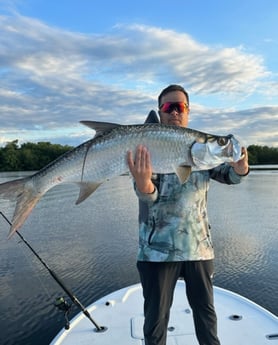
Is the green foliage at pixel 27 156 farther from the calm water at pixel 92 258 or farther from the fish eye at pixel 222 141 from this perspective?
the fish eye at pixel 222 141

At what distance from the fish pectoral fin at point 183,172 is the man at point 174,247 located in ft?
0.66

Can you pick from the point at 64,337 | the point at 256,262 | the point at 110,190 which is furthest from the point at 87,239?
the point at 110,190

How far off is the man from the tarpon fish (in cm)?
13

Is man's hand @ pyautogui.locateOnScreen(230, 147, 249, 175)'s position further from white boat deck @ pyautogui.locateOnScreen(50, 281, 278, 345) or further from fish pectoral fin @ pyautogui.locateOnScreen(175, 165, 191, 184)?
white boat deck @ pyautogui.locateOnScreen(50, 281, 278, 345)

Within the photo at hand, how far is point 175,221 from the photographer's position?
109 inches

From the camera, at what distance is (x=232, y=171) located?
2852mm

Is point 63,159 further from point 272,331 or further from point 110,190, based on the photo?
point 110,190

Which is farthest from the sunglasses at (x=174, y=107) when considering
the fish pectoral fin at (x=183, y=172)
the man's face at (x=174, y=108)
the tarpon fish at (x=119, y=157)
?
the fish pectoral fin at (x=183, y=172)

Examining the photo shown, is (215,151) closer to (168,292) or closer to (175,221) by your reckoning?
(175,221)

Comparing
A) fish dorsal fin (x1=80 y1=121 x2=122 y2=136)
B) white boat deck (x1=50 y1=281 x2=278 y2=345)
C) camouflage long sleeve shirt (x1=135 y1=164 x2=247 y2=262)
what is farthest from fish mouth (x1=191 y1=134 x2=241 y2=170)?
white boat deck (x1=50 y1=281 x2=278 y2=345)

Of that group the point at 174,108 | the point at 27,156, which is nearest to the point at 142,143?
the point at 174,108

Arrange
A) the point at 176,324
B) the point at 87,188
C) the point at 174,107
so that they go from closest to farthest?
the point at 87,188, the point at 174,107, the point at 176,324

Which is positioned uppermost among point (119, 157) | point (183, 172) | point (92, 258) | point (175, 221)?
point (119, 157)

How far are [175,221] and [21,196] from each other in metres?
1.20
